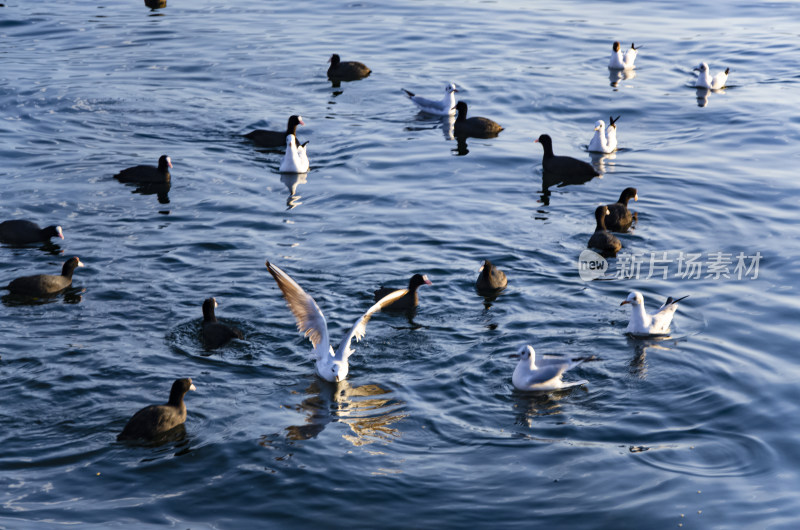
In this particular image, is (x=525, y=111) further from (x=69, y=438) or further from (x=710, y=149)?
(x=69, y=438)

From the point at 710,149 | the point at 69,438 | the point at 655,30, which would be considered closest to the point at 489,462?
the point at 69,438

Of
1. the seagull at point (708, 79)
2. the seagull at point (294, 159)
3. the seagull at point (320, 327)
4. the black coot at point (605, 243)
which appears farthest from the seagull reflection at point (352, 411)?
the seagull at point (708, 79)

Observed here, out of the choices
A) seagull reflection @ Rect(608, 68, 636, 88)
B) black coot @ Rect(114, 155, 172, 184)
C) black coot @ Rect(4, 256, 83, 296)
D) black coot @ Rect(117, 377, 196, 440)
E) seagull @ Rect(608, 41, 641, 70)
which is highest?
seagull @ Rect(608, 41, 641, 70)

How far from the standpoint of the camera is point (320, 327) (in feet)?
43.0

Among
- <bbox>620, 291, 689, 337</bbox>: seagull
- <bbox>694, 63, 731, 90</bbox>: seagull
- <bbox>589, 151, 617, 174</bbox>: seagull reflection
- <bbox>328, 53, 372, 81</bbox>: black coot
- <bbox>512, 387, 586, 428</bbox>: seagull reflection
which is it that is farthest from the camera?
<bbox>328, 53, 372, 81</bbox>: black coot

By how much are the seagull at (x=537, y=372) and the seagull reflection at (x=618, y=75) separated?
17.5m

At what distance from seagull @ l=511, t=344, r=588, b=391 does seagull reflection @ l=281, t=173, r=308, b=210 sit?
8.36m

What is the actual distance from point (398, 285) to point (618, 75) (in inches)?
644

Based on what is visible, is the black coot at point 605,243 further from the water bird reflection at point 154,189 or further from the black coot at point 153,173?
the black coot at point 153,173

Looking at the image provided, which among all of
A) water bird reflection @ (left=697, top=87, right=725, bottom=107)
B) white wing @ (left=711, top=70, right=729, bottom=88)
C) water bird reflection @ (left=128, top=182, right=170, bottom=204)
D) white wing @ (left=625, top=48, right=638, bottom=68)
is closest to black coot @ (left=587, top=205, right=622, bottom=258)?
water bird reflection @ (left=128, top=182, right=170, bottom=204)

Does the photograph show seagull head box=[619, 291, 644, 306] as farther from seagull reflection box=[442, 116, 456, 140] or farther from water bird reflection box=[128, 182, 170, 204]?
seagull reflection box=[442, 116, 456, 140]

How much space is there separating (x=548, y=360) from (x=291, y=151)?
9.99 m

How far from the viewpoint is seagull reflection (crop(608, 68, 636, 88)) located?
28.8 meters

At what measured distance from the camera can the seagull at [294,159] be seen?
21047 mm
